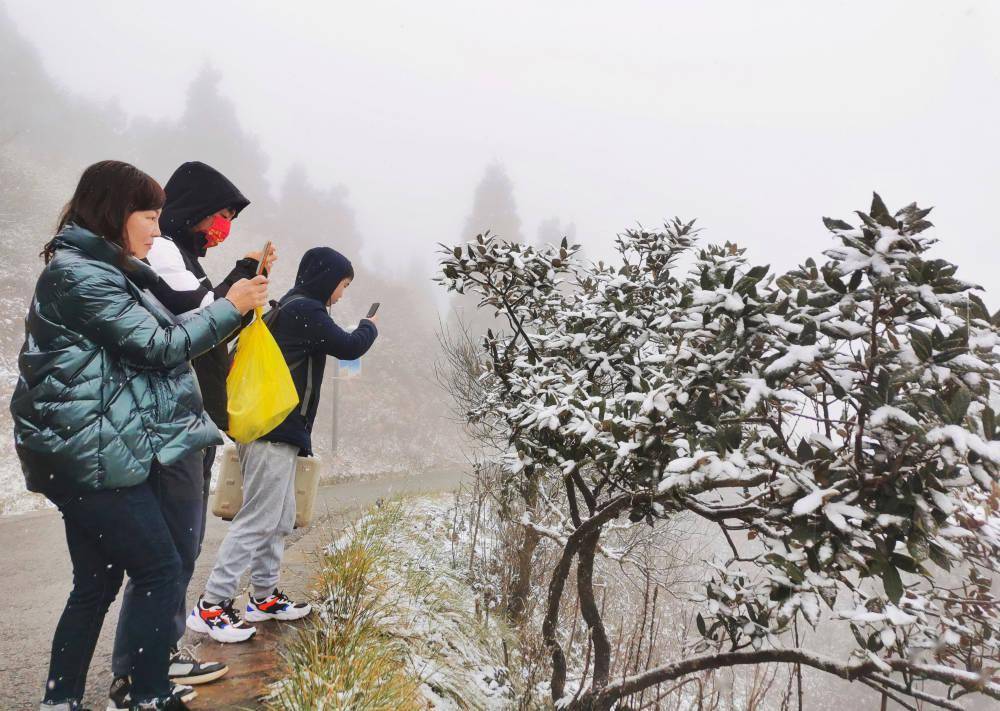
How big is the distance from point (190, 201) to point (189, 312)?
618 millimetres

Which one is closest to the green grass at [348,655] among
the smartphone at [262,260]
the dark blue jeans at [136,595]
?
the dark blue jeans at [136,595]

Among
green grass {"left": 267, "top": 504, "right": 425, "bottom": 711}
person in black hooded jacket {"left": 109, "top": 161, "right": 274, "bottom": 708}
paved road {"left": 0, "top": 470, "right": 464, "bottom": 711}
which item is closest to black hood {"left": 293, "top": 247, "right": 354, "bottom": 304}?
person in black hooded jacket {"left": 109, "top": 161, "right": 274, "bottom": 708}

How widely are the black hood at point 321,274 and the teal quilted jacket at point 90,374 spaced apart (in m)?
1.11

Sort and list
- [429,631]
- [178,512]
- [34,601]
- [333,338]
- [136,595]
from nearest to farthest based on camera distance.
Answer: [136,595]
[178,512]
[333,338]
[429,631]
[34,601]

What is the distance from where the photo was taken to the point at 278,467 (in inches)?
111

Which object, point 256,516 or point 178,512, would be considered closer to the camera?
point 178,512

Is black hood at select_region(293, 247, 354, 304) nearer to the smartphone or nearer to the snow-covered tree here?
the smartphone

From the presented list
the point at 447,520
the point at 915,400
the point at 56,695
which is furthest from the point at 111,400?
the point at 447,520

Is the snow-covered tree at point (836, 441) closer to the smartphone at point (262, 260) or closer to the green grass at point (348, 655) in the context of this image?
the green grass at point (348, 655)

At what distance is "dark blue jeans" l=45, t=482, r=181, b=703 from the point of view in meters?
1.81

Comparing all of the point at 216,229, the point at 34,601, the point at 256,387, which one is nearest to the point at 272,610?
the point at 256,387

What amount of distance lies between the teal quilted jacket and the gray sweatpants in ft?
3.11

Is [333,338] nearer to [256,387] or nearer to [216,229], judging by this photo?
[256,387]

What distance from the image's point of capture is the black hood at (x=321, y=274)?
2.98 meters
